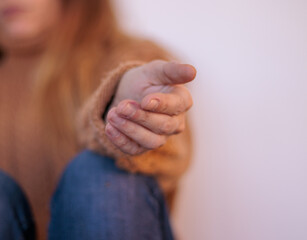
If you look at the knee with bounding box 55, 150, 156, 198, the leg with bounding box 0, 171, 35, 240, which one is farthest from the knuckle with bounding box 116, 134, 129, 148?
the leg with bounding box 0, 171, 35, 240

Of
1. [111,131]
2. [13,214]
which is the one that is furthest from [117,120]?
[13,214]

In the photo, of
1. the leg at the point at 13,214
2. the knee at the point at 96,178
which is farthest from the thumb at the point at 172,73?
the leg at the point at 13,214

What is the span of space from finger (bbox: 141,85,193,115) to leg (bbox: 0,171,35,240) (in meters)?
0.27

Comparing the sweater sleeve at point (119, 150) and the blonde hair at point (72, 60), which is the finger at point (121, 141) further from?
the blonde hair at point (72, 60)

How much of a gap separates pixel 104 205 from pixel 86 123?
0.37 feet

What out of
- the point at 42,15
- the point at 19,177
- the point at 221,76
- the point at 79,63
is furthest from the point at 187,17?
the point at 19,177

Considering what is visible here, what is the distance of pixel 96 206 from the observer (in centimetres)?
36

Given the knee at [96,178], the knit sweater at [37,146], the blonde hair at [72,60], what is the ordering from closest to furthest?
the knee at [96,178] → the knit sweater at [37,146] → the blonde hair at [72,60]

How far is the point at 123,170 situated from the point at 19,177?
1.05 ft

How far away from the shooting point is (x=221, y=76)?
46cm

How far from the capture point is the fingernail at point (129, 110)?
0.25m

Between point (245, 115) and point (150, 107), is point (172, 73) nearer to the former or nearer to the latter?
point (150, 107)

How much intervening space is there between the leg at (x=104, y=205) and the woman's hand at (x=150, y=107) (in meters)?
0.10

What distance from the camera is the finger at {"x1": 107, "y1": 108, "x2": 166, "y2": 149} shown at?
0.27 metres
